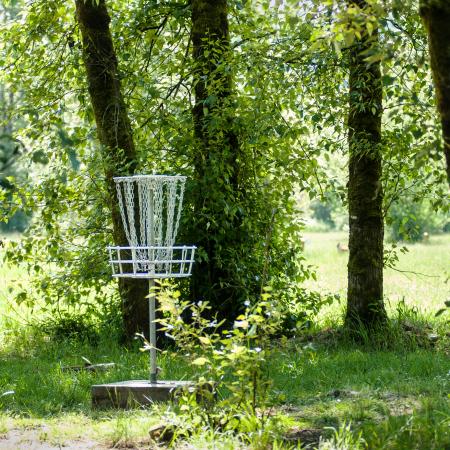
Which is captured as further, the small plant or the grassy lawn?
the grassy lawn

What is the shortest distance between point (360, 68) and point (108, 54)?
2637 mm

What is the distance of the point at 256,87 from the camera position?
828 centimetres

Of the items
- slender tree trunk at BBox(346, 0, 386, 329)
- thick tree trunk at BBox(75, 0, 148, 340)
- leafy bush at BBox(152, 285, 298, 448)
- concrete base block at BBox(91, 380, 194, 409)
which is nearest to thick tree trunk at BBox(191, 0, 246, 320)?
thick tree trunk at BBox(75, 0, 148, 340)

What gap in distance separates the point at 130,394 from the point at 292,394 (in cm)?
119

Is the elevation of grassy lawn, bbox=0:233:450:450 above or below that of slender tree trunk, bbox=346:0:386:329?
below

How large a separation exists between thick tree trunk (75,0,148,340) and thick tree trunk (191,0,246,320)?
69 cm

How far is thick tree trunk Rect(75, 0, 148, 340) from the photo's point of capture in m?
8.65

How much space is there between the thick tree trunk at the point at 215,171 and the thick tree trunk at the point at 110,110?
69 cm

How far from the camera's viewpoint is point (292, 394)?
6070mm

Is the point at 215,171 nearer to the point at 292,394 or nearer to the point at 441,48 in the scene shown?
the point at 292,394

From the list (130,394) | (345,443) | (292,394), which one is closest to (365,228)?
(292,394)

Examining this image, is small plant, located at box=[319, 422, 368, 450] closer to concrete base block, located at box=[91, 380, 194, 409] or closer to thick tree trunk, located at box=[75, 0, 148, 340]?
concrete base block, located at box=[91, 380, 194, 409]

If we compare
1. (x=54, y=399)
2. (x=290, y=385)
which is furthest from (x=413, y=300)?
(x=54, y=399)

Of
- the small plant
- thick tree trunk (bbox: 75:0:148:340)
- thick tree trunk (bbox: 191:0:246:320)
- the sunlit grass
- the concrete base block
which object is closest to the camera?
the small plant
